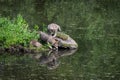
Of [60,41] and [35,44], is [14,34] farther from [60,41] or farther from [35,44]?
[60,41]

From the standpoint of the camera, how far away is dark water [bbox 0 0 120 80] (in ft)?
93.4

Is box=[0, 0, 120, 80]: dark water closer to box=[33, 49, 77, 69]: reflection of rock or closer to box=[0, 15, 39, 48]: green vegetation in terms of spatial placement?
box=[33, 49, 77, 69]: reflection of rock

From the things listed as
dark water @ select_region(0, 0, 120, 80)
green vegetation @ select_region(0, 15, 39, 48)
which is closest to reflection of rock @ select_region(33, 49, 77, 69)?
dark water @ select_region(0, 0, 120, 80)

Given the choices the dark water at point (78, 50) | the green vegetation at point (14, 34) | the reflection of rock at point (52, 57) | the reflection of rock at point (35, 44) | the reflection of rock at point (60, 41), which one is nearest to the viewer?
the dark water at point (78, 50)

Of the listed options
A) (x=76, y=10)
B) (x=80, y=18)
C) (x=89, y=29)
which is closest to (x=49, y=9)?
(x=76, y=10)

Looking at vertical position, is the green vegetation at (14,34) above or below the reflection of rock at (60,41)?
above

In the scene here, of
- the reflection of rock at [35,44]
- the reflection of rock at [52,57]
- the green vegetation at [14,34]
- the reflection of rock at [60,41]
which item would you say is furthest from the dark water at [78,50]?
the green vegetation at [14,34]

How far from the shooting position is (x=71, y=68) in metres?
29.7

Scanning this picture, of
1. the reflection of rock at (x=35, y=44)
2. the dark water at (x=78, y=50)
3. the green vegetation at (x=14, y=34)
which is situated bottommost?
the dark water at (x=78, y=50)

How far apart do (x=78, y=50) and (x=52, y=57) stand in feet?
8.86

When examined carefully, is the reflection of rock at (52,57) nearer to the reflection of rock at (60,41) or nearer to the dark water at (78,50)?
the dark water at (78,50)

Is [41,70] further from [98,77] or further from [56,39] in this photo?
[56,39]

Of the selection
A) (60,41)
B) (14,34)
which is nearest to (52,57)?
(60,41)

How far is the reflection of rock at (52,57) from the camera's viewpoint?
30.9 m
